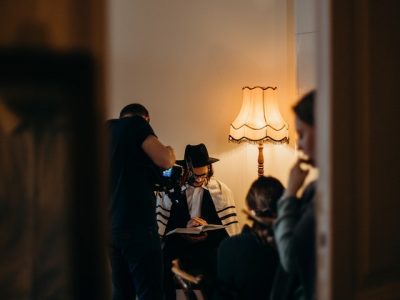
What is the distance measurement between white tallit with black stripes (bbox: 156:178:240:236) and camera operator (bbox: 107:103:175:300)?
0.77 feet

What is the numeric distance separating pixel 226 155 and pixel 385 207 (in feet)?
3.86

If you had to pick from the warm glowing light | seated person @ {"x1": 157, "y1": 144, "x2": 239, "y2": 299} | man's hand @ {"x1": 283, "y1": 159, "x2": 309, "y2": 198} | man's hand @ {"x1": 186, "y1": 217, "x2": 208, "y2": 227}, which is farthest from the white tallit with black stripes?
man's hand @ {"x1": 283, "y1": 159, "x2": 309, "y2": 198}

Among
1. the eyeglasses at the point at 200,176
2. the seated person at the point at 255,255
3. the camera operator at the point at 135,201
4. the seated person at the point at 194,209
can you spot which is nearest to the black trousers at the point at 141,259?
the camera operator at the point at 135,201

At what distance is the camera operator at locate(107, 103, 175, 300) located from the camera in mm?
1930

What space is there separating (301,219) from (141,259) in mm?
916

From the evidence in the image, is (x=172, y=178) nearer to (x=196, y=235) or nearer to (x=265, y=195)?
(x=196, y=235)

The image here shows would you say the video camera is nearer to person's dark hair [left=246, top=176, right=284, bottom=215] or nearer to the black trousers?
the black trousers

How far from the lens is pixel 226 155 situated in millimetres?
2482

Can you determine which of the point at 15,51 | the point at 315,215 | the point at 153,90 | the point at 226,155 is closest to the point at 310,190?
the point at 315,215

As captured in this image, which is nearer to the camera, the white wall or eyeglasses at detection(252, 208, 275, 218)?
eyeglasses at detection(252, 208, 275, 218)

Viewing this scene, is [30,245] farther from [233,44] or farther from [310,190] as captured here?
[233,44]

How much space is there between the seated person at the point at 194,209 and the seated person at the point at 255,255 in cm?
42

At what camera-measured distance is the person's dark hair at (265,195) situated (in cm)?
135

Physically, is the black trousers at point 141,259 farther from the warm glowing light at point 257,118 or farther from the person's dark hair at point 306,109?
the person's dark hair at point 306,109
